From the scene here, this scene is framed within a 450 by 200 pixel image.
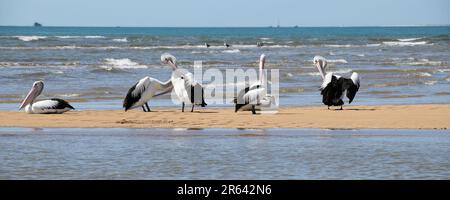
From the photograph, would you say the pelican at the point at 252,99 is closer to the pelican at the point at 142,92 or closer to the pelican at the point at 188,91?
the pelican at the point at 188,91

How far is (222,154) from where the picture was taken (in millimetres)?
10273

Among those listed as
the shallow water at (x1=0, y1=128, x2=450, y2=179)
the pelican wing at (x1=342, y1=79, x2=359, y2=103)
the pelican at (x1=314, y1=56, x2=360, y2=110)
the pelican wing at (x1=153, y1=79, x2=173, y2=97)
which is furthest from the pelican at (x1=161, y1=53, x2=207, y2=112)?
the pelican wing at (x1=342, y1=79, x2=359, y2=103)

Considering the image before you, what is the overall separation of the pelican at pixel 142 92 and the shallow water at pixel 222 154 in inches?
80.6

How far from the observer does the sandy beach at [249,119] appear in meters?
12.9

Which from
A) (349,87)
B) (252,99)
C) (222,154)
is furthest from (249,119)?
(222,154)

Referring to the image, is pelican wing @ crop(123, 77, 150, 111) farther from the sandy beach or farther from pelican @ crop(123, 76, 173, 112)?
the sandy beach

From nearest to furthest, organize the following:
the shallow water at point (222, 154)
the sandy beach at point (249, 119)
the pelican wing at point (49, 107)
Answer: the shallow water at point (222, 154), the sandy beach at point (249, 119), the pelican wing at point (49, 107)

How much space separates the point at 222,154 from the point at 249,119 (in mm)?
3332

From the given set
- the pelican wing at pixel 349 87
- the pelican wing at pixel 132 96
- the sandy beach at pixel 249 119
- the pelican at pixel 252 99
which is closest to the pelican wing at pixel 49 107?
the sandy beach at pixel 249 119

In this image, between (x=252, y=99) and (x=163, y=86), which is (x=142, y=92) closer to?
(x=163, y=86)

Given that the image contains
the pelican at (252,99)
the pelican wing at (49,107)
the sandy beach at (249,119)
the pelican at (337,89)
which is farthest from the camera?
the pelican at (337,89)
